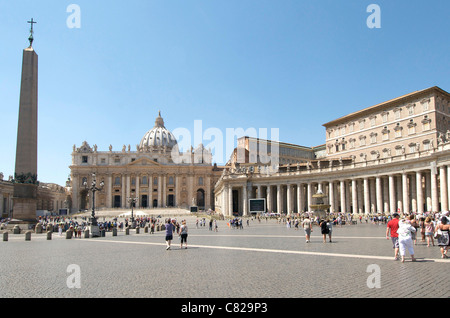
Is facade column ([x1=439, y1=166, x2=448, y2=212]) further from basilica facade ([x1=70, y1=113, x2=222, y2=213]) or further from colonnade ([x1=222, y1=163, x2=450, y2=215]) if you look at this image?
basilica facade ([x1=70, y1=113, x2=222, y2=213])

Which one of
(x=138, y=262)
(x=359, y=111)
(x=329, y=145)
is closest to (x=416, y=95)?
(x=359, y=111)

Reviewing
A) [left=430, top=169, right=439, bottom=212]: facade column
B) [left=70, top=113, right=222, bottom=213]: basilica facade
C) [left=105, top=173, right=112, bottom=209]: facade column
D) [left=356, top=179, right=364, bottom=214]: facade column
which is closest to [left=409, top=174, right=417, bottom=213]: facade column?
[left=430, top=169, right=439, bottom=212]: facade column

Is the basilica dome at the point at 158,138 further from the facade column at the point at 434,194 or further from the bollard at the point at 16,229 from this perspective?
the facade column at the point at 434,194

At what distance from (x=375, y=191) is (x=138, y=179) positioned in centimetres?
8087

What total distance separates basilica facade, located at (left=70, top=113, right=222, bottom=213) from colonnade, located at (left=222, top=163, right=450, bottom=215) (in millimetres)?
51694

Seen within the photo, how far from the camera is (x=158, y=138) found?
14975 centimetres

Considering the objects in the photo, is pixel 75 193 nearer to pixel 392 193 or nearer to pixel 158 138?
pixel 158 138

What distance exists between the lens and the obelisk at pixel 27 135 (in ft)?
101

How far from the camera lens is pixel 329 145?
65.4 metres

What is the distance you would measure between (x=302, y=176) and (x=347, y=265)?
46.6 m

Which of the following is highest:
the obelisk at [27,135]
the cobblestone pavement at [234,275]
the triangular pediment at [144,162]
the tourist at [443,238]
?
the triangular pediment at [144,162]

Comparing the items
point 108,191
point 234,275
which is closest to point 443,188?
point 234,275

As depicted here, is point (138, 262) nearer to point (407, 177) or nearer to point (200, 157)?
point (407, 177)

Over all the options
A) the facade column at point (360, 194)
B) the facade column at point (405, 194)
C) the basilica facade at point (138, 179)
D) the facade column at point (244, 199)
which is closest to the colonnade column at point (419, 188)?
the facade column at point (405, 194)
